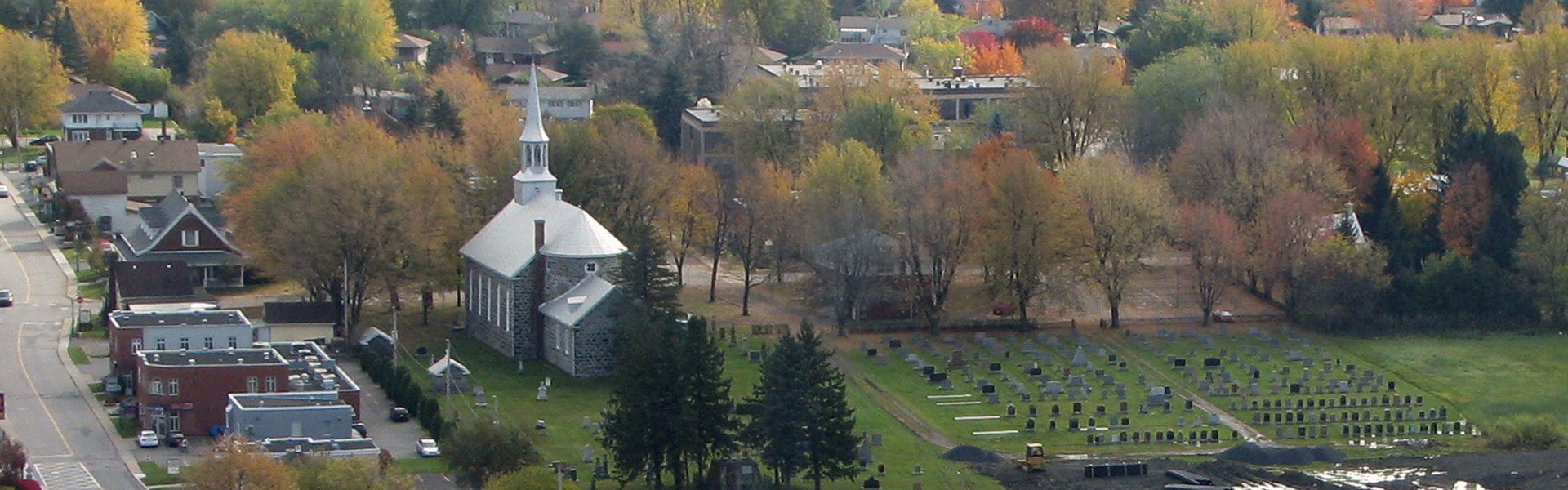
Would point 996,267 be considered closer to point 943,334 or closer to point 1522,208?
point 943,334

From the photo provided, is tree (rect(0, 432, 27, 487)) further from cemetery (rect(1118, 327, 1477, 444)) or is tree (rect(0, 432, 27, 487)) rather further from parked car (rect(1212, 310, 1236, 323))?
parked car (rect(1212, 310, 1236, 323))

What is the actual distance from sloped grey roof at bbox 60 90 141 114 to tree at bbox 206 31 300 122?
Answer: 3.71 metres

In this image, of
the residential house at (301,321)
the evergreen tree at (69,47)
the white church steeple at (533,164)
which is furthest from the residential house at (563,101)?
the residential house at (301,321)

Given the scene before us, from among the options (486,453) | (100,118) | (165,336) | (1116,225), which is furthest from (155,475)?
(100,118)

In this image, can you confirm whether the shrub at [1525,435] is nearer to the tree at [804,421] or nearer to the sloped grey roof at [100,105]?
the tree at [804,421]

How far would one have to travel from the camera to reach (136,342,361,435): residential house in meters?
66.9

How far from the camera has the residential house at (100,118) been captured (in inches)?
4427

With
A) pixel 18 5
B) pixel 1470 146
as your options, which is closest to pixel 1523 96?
pixel 1470 146

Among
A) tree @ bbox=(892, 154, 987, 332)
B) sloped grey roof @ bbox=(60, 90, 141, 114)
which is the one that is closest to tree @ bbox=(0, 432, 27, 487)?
tree @ bbox=(892, 154, 987, 332)

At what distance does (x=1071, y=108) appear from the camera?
101 metres

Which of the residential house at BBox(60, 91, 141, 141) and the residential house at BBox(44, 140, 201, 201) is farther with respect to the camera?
the residential house at BBox(60, 91, 141, 141)

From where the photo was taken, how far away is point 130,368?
71.3 meters

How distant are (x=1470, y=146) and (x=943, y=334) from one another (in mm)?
19098

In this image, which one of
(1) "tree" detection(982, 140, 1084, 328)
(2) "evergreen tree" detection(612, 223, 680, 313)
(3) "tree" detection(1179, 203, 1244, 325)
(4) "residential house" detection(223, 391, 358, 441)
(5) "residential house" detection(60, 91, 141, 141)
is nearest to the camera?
(4) "residential house" detection(223, 391, 358, 441)
